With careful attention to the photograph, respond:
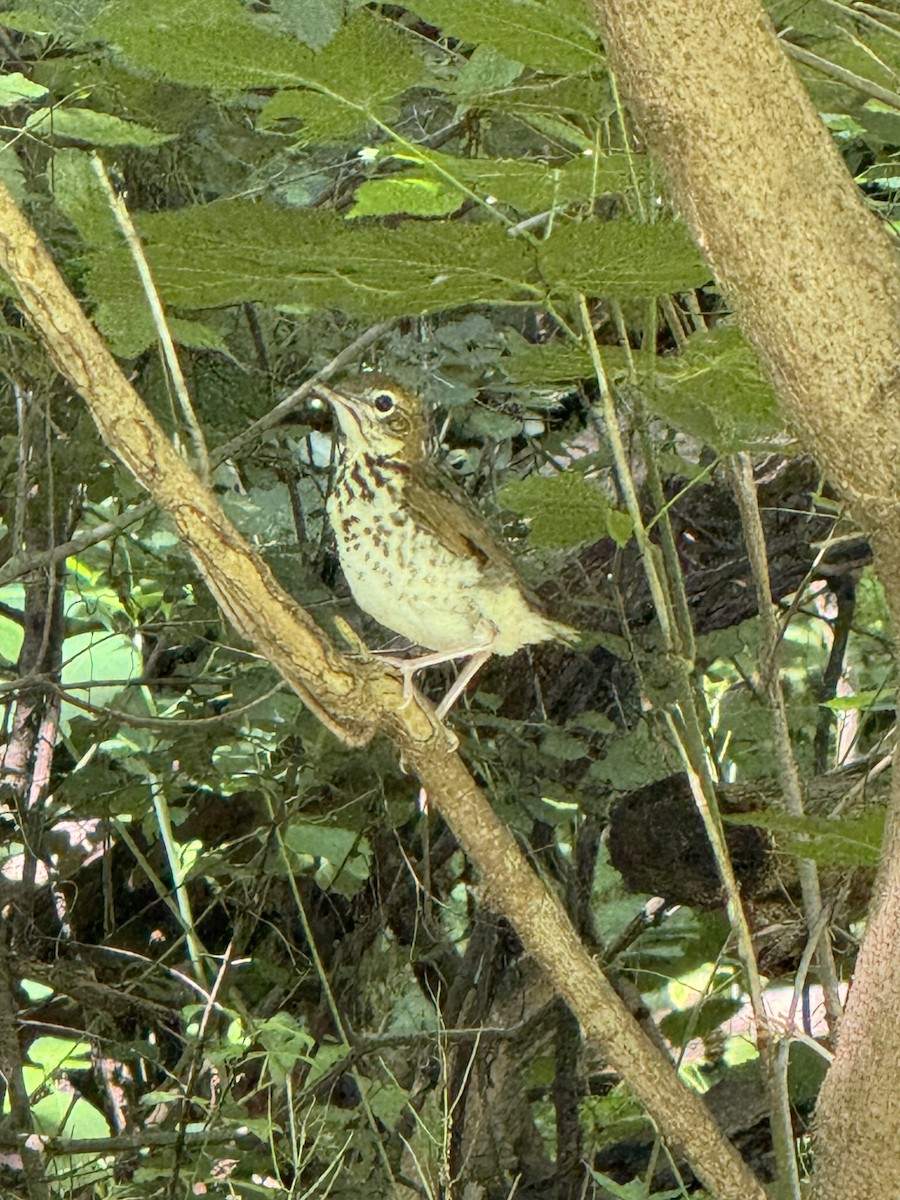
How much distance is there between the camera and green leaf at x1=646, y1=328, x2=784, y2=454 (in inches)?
70.1

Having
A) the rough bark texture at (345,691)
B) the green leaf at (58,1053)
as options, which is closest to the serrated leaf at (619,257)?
the rough bark texture at (345,691)

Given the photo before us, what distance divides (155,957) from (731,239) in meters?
Answer: 2.60

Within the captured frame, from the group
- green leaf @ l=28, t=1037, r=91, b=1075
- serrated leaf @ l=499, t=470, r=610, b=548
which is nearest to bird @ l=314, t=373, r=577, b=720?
serrated leaf @ l=499, t=470, r=610, b=548

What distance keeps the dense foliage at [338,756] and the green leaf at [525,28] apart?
0.51 m

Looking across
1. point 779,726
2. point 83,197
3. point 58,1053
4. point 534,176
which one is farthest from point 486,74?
point 58,1053

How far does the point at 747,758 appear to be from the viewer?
134 inches

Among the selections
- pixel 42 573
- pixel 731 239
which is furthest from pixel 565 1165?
pixel 731 239

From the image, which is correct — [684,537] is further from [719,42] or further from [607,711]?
[719,42]

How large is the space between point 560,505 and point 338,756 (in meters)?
1.26

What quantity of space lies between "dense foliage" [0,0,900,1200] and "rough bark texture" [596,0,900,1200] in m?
0.77

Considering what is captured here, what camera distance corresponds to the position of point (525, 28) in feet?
5.05

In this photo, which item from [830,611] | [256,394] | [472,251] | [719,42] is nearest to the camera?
[719,42]

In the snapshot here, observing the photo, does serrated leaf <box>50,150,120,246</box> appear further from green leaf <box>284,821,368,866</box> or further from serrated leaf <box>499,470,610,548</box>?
green leaf <box>284,821,368,866</box>

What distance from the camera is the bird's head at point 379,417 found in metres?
2.37
